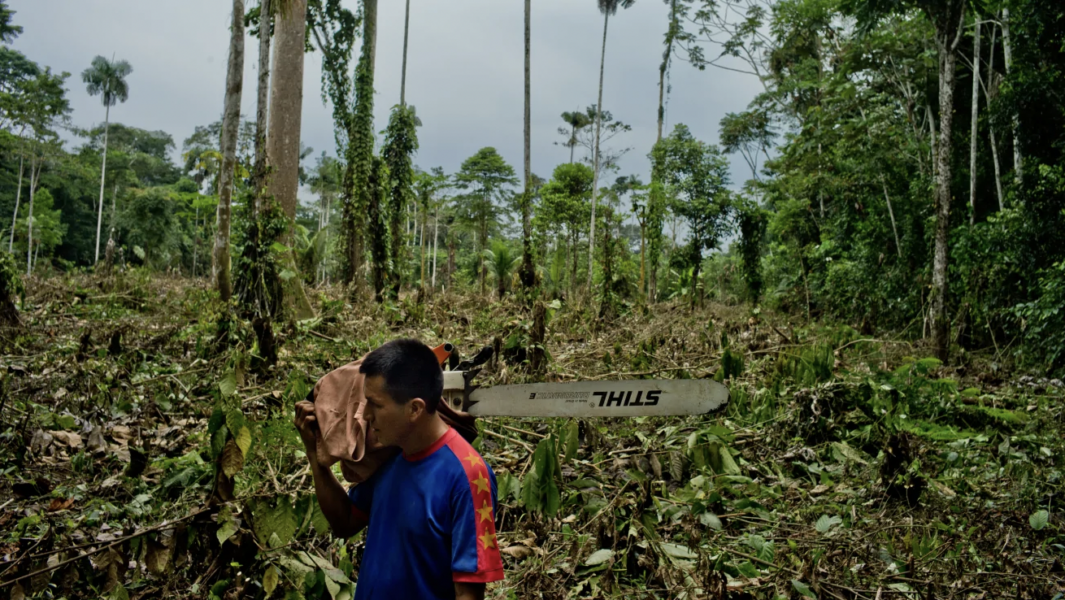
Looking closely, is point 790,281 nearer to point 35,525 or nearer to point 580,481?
point 580,481

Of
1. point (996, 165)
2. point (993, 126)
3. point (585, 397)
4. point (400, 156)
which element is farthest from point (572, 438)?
point (400, 156)

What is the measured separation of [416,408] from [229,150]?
717 centimetres

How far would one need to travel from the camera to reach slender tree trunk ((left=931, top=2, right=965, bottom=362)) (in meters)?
7.48

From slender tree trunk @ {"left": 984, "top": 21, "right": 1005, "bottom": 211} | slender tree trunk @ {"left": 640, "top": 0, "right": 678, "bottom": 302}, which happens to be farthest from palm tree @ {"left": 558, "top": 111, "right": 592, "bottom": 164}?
slender tree trunk @ {"left": 984, "top": 21, "right": 1005, "bottom": 211}

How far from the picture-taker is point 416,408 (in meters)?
1.44

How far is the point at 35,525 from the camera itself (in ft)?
9.35

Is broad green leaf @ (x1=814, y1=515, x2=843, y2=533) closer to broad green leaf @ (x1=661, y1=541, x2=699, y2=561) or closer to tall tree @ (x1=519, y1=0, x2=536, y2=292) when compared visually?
broad green leaf @ (x1=661, y1=541, x2=699, y2=561)

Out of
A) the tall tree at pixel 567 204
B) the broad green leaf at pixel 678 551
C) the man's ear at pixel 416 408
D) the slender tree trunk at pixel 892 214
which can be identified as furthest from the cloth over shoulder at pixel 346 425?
the tall tree at pixel 567 204

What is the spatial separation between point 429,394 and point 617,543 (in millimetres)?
1465

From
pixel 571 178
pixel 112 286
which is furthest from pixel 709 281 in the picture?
pixel 112 286

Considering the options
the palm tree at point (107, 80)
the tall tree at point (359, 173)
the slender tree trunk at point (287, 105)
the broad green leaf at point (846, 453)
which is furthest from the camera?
the palm tree at point (107, 80)

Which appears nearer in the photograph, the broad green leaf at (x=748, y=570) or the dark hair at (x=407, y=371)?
the dark hair at (x=407, y=371)

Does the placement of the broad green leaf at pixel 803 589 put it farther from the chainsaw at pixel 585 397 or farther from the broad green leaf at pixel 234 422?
the broad green leaf at pixel 234 422

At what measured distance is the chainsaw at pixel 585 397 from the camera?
61.2 inches
